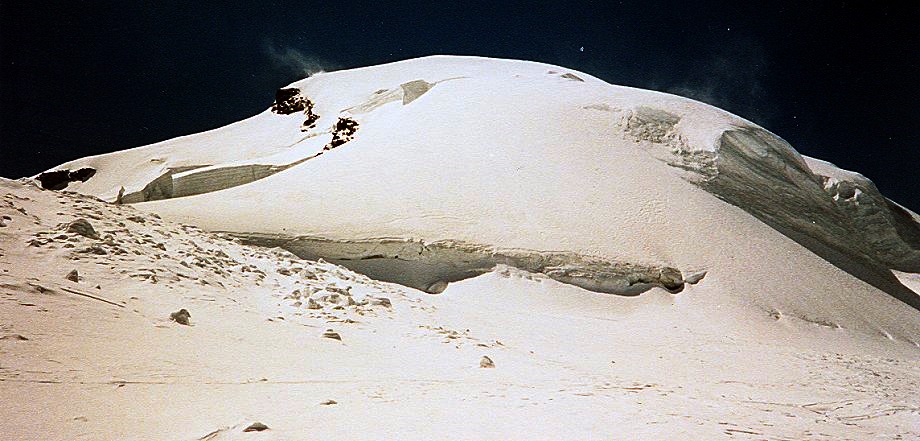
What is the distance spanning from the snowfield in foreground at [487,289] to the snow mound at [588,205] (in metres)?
0.05

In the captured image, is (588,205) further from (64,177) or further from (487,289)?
(64,177)

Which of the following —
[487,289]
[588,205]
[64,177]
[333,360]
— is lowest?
[487,289]

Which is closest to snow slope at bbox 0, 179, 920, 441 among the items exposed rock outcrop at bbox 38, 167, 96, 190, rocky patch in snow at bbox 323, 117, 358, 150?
rocky patch in snow at bbox 323, 117, 358, 150

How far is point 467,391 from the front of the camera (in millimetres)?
2527

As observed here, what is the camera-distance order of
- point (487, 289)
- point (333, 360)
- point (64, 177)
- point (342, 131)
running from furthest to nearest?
point (64, 177) → point (342, 131) → point (487, 289) → point (333, 360)

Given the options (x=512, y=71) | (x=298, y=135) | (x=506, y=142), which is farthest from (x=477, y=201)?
(x=298, y=135)

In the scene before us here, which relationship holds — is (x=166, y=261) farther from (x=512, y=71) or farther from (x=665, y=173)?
(x=512, y=71)

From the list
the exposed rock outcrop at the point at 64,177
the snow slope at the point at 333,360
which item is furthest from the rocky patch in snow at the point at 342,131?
the exposed rock outcrop at the point at 64,177

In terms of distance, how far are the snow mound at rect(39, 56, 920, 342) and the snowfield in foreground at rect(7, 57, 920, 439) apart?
51 mm

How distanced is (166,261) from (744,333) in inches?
241

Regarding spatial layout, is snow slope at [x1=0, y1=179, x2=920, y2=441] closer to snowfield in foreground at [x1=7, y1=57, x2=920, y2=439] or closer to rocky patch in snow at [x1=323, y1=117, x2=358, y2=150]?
snowfield in foreground at [x1=7, y1=57, x2=920, y2=439]

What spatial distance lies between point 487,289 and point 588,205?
2694 mm

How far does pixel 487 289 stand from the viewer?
6512 millimetres

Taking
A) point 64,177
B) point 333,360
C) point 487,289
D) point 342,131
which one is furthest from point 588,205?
point 64,177
